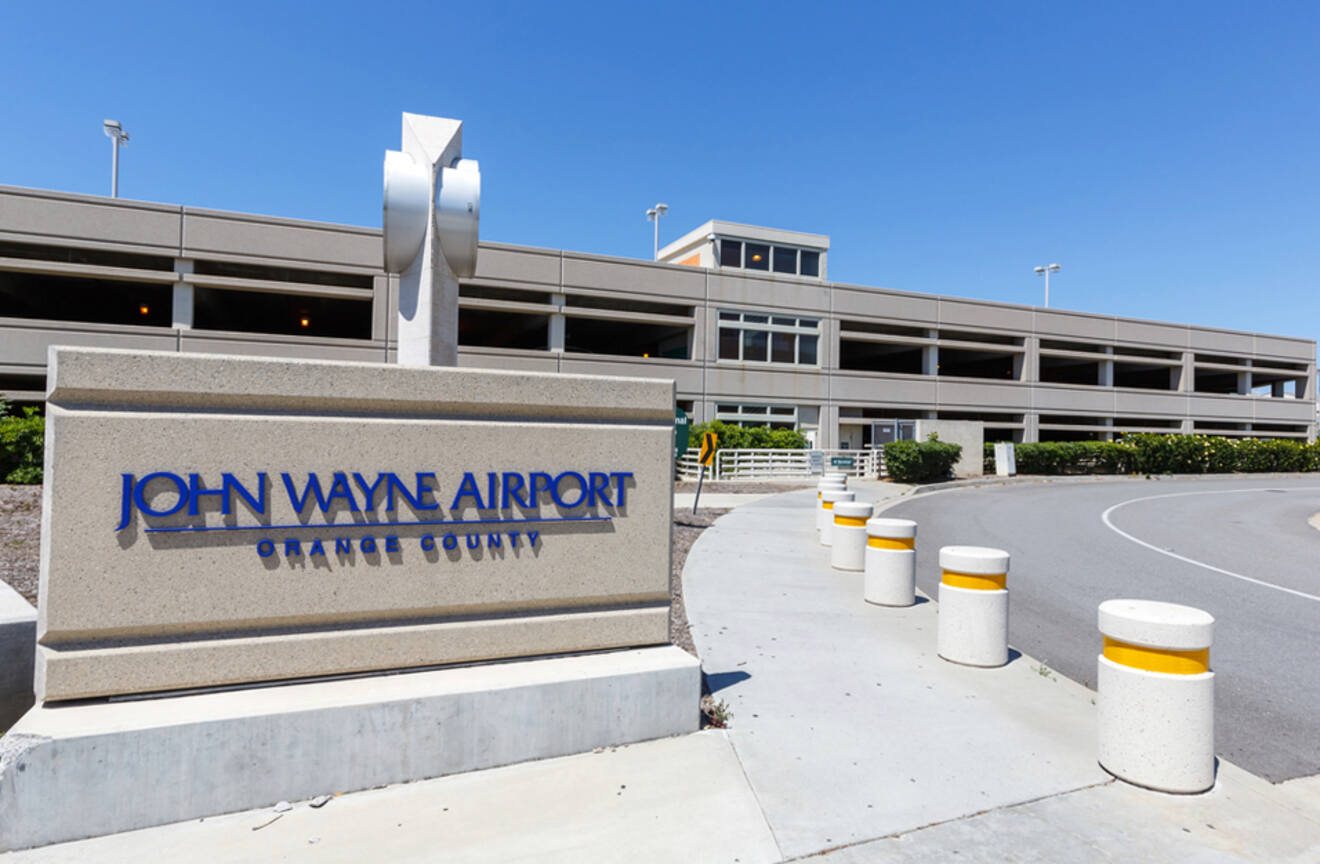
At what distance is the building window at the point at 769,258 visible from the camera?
37059mm

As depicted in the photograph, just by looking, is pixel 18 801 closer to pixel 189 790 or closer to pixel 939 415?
pixel 189 790

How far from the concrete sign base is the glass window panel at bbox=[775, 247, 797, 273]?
3557 cm

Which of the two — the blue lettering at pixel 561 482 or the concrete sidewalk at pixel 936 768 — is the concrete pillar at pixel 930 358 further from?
the blue lettering at pixel 561 482

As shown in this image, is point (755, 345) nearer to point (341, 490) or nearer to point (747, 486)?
point (747, 486)

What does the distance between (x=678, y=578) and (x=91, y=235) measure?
28.5 metres

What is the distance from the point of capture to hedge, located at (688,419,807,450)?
30.7m

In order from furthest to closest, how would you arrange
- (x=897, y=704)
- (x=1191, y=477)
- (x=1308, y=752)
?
(x=1191, y=477)
(x=897, y=704)
(x=1308, y=752)

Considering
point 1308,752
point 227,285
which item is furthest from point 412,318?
point 227,285

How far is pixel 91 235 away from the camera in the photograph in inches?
1028

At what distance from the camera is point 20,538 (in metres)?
9.38

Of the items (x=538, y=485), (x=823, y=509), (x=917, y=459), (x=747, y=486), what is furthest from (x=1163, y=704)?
(x=917, y=459)

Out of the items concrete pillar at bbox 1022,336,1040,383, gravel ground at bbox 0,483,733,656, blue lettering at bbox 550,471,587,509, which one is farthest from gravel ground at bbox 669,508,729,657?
concrete pillar at bbox 1022,336,1040,383

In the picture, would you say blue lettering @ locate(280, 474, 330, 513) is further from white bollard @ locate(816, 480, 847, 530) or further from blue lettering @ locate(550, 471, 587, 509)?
white bollard @ locate(816, 480, 847, 530)

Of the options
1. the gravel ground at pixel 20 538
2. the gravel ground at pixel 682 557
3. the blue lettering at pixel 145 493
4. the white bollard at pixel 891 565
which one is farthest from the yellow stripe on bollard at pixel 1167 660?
the gravel ground at pixel 20 538
